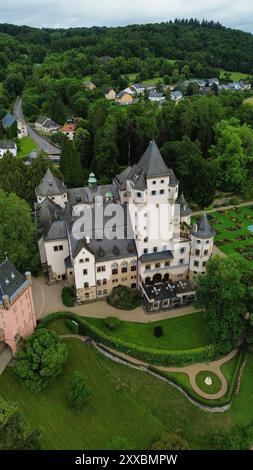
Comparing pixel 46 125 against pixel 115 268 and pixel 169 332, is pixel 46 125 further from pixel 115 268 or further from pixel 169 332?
pixel 169 332

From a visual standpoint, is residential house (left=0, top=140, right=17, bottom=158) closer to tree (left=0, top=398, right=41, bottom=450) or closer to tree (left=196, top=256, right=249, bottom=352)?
tree (left=196, top=256, right=249, bottom=352)

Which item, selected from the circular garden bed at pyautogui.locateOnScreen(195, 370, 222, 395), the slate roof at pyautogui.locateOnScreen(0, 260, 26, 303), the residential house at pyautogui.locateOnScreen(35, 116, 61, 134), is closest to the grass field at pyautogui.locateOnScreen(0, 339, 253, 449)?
the circular garden bed at pyautogui.locateOnScreen(195, 370, 222, 395)

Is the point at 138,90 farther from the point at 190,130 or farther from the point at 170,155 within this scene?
the point at 170,155

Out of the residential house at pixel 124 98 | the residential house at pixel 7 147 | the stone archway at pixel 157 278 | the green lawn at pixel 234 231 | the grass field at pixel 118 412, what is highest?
the residential house at pixel 124 98

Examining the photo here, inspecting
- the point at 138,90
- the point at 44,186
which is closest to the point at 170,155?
the point at 44,186

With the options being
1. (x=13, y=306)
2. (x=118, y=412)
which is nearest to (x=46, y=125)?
(x=13, y=306)

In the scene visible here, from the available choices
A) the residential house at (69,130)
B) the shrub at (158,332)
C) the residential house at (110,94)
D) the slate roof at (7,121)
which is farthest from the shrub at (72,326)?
the residential house at (110,94)

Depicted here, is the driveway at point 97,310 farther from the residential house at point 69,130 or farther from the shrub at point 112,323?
the residential house at point 69,130
